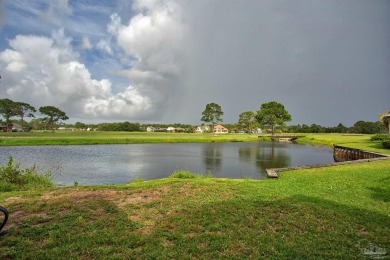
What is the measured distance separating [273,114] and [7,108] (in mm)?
94287

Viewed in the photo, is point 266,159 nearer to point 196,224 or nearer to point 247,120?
point 196,224

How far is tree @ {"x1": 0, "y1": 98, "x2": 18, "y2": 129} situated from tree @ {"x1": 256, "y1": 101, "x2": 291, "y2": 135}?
89318 mm

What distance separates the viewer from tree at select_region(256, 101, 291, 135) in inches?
3357

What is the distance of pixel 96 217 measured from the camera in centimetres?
719

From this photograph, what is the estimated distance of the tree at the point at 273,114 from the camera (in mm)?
85275

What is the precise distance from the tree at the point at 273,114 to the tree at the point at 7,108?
89318mm

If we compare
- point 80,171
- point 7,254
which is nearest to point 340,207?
point 7,254

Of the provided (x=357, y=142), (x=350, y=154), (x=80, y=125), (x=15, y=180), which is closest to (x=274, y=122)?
(x=357, y=142)

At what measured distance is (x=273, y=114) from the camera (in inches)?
3393

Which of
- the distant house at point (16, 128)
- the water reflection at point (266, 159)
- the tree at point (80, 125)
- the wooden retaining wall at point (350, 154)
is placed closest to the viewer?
the water reflection at point (266, 159)

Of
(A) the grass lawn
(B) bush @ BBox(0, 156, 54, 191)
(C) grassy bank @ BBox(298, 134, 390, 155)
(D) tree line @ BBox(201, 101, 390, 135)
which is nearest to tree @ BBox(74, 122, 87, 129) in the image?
(D) tree line @ BBox(201, 101, 390, 135)

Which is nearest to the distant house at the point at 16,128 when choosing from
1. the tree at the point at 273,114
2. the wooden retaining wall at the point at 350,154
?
the tree at the point at 273,114

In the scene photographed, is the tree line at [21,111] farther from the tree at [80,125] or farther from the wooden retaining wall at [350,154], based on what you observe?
the wooden retaining wall at [350,154]

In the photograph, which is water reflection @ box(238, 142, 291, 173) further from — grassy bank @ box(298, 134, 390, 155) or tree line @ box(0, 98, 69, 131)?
tree line @ box(0, 98, 69, 131)
